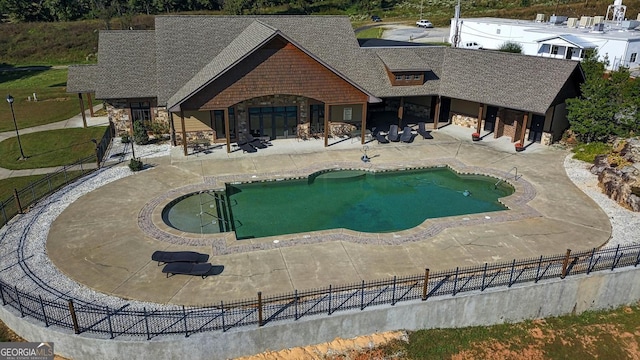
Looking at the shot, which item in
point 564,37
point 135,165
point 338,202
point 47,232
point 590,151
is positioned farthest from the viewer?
point 564,37

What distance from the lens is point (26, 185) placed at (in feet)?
92.7

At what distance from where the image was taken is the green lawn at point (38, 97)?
4191cm

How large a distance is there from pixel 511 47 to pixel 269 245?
52029 mm

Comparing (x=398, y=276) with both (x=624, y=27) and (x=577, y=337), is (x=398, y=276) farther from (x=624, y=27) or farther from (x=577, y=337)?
(x=624, y=27)

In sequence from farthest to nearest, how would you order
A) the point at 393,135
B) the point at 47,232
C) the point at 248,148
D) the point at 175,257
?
the point at 393,135 → the point at 248,148 → the point at 47,232 → the point at 175,257

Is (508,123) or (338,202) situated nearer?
(338,202)

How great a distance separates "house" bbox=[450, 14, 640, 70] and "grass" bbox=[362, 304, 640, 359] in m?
35.6

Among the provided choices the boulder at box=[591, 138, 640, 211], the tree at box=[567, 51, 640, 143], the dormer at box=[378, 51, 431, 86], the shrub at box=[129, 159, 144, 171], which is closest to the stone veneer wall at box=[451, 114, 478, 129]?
the dormer at box=[378, 51, 431, 86]

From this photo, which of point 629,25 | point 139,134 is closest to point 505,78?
point 139,134

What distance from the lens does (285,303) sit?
17.8 m

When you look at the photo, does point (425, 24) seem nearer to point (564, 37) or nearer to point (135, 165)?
point (564, 37)

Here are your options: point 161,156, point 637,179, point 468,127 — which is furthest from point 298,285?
point 468,127

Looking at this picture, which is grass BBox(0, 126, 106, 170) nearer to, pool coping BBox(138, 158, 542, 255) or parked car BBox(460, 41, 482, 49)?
pool coping BBox(138, 158, 542, 255)

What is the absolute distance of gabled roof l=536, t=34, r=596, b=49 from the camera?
172 feet
